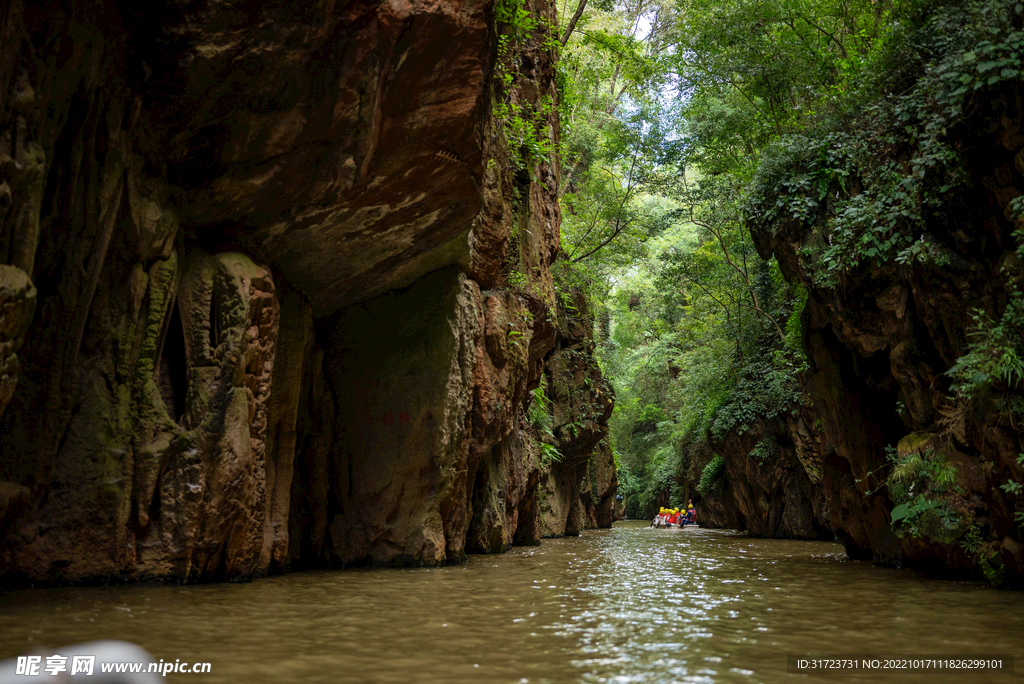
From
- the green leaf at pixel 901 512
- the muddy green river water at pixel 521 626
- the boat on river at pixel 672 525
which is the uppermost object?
the green leaf at pixel 901 512

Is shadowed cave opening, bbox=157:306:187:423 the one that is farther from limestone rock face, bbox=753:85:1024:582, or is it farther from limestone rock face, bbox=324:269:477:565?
limestone rock face, bbox=753:85:1024:582

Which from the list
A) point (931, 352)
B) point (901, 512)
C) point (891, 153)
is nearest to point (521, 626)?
point (901, 512)

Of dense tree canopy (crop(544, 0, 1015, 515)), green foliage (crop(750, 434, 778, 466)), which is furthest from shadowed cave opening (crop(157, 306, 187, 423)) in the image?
green foliage (crop(750, 434, 778, 466))

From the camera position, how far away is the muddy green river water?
418cm

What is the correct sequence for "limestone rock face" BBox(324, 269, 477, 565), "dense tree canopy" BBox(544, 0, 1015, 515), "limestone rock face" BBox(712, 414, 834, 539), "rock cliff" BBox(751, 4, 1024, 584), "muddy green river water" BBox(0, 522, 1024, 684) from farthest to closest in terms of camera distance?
1. "limestone rock face" BBox(712, 414, 834, 539)
2. "dense tree canopy" BBox(544, 0, 1015, 515)
3. "limestone rock face" BBox(324, 269, 477, 565)
4. "rock cliff" BBox(751, 4, 1024, 584)
5. "muddy green river water" BBox(0, 522, 1024, 684)

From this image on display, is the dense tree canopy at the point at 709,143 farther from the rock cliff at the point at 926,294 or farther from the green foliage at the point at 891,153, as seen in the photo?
the rock cliff at the point at 926,294

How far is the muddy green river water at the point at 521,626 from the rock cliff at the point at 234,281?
1072 millimetres

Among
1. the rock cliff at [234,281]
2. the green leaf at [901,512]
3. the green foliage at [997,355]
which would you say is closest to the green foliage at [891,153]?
the green foliage at [997,355]

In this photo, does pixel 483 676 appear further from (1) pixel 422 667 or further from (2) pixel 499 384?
(2) pixel 499 384

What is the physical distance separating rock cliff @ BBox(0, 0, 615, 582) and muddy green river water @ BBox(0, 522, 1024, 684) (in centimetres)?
107

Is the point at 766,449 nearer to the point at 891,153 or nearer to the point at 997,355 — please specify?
the point at 891,153

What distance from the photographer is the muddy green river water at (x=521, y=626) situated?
4.18 metres

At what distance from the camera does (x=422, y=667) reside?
4176mm

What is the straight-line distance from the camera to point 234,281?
8.34 meters
